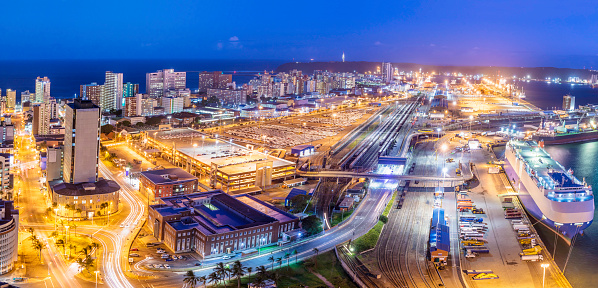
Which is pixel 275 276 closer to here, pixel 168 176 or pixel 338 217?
pixel 338 217

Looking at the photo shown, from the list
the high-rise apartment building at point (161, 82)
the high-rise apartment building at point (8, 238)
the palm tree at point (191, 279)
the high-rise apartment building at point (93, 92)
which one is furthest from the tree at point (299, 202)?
the high-rise apartment building at point (161, 82)

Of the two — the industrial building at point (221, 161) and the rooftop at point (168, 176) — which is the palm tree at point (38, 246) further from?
the industrial building at point (221, 161)

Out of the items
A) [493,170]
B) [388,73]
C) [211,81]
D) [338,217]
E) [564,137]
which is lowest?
[338,217]

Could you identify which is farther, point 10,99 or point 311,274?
point 10,99

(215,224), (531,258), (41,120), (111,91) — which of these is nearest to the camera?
(531,258)

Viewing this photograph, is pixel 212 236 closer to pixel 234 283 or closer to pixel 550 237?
pixel 234 283

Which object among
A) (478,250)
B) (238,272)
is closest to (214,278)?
(238,272)
